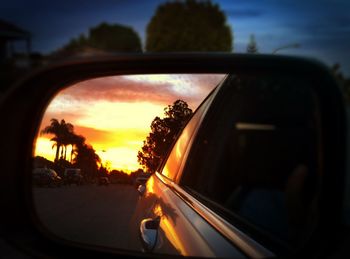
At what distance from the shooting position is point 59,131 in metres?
2.20

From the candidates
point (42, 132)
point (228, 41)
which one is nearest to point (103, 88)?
point (42, 132)

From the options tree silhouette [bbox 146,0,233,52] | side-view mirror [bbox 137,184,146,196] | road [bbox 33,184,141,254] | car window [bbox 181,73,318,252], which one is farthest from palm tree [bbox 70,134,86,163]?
tree silhouette [bbox 146,0,233,52]

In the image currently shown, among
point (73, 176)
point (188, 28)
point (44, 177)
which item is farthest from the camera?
point (188, 28)

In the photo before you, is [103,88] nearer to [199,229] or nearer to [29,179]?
[29,179]

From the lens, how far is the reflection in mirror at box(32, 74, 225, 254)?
2.07 metres

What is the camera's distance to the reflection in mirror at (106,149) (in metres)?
2.07

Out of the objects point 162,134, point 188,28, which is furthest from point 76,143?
point 188,28

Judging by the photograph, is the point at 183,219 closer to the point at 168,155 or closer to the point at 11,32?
the point at 168,155

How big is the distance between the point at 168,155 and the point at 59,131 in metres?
0.43

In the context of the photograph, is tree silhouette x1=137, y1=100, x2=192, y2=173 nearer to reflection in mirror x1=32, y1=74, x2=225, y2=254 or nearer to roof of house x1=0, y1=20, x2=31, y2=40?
reflection in mirror x1=32, y1=74, x2=225, y2=254

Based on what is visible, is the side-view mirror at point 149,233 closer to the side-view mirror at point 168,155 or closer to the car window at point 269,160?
the side-view mirror at point 168,155

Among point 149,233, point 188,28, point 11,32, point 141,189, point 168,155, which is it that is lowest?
point 149,233

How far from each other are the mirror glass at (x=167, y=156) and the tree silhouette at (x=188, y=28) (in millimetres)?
25439

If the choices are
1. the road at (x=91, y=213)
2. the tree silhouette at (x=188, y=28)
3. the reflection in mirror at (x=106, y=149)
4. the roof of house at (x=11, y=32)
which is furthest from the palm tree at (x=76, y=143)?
the roof of house at (x=11, y=32)
